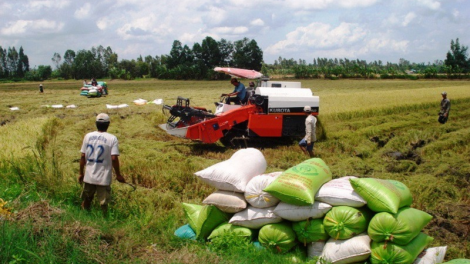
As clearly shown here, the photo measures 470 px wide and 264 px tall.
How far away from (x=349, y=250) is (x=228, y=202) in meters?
1.25

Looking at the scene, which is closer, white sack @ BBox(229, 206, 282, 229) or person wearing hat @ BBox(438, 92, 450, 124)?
white sack @ BBox(229, 206, 282, 229)

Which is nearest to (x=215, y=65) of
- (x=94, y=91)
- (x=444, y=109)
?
(x=94, y=91)

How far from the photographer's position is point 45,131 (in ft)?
32.1

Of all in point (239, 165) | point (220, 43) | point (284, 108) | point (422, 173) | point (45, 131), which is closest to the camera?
point (239, 165)

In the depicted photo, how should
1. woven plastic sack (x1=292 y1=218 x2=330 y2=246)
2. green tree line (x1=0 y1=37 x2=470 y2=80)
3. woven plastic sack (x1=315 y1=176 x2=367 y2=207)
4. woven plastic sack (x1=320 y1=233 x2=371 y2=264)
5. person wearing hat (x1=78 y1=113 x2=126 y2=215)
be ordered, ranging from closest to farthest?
woven plastic sack (x1=320 y1=233 x2=371 y2=264) < woven plastic sack (x1=315 y1=176 x2=367 y2=207) < woven plastic sack (x1=292 y1=218 x2=330 y2=246) < person wearing hat (x1=78 y1=113 x2=126 y2=215) < green tree line (x1=0 y1=37 x2=470 y2=80)

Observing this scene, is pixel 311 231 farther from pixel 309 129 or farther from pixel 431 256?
pixel 309 129

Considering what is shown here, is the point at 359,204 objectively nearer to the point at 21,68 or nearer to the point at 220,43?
the point at 220,43

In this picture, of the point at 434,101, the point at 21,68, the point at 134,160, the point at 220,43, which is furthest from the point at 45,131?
the point at 21,68

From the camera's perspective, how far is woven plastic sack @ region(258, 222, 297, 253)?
3797mm

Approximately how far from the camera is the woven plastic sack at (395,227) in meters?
3.24

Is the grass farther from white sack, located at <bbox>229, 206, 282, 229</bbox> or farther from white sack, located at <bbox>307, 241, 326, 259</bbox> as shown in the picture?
white sack, located at <bbox>229, 206, 282, 229</bbox>

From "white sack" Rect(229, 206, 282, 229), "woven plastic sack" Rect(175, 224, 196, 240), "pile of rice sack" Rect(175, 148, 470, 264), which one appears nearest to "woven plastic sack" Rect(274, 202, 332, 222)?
"pile of rice sack" Rect(175, 148, 470, 264)

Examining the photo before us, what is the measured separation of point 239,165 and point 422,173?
4.16m

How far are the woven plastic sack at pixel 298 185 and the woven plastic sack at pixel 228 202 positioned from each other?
379 mm
